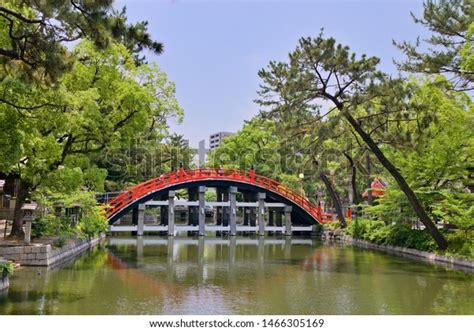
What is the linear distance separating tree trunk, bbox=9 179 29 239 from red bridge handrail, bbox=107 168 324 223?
1057 cm

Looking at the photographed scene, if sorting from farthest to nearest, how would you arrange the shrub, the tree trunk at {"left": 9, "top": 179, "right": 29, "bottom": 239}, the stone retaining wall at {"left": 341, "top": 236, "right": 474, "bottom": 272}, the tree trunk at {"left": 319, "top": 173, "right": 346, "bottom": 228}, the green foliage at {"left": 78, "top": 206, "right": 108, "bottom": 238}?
the tree trunk at {"left": 319, "top": 173, "right": 346, "bottom": 228}, the shrub, the green foliage at {"left": 78, "top": 206, "right": 108, "bottom": 238}, the stone retaining wall at {"left": 341, "top": 236, "right": 474, "bottom": 272}, the tree trunk at {"left": 9, "top": 179, "right": 29, "bottom": 239}

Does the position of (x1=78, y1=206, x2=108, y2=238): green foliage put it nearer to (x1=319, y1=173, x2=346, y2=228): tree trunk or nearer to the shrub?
the shrub

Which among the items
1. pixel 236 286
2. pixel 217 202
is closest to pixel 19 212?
pixel 236 286

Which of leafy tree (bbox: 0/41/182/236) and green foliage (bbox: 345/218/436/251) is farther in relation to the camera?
green foliage (bbox: 345/218/436/251)

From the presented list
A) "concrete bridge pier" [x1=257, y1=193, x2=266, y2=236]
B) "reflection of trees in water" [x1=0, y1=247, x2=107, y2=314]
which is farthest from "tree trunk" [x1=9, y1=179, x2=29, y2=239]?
"concrete bridge pier" [x1=257, y1=193, x2=266, y2=236]

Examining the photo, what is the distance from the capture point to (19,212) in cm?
1689

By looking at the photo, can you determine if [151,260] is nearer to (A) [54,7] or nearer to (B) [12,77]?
(B) [12,77]

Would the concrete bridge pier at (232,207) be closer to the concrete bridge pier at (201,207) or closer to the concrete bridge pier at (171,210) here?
the concrete bridge pier at (201,207)

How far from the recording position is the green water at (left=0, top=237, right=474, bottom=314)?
32.1ft

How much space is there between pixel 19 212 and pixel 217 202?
1706cm

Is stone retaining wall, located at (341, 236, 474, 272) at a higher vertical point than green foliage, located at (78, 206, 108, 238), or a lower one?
lower

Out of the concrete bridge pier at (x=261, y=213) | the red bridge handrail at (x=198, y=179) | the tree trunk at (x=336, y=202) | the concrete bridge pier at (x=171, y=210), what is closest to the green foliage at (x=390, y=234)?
the tree trunk at (x=336, y=202)

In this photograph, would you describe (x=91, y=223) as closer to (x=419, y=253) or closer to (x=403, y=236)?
(x=403, y=236)

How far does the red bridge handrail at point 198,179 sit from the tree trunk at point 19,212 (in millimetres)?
10573
